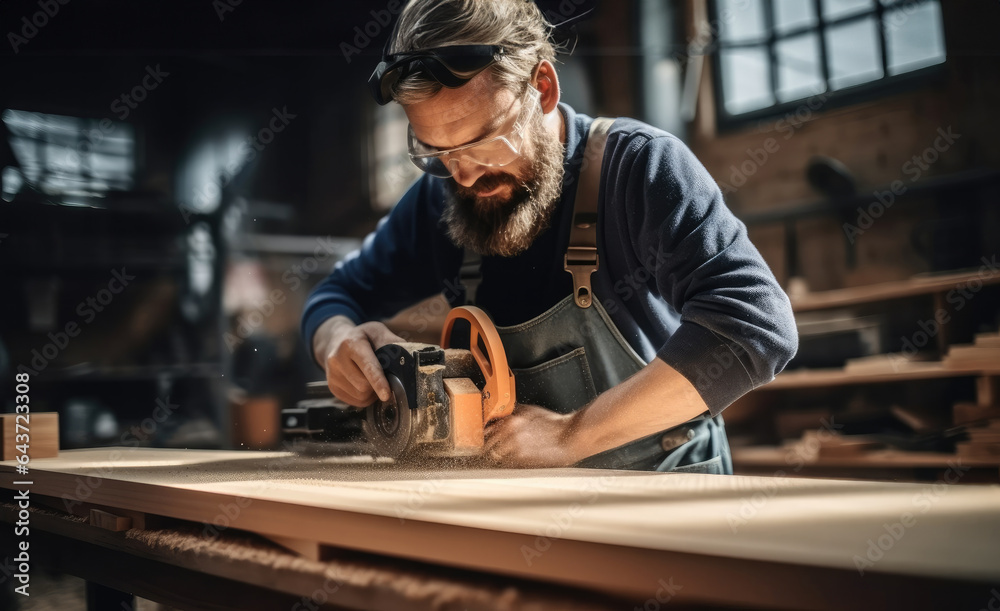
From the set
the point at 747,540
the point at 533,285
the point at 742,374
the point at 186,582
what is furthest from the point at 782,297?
the point at 186,582

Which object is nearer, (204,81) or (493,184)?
(493,184)

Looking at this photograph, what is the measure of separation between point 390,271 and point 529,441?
3.20 ft

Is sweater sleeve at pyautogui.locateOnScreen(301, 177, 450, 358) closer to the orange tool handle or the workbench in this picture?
the orange tool handle

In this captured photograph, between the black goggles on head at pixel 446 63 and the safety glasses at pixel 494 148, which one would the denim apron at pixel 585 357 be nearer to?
the safety glasses at pixel 494 148

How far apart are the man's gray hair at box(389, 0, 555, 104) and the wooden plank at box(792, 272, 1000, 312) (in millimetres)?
3432

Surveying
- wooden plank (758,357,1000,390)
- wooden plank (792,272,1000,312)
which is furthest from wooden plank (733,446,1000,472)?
wooden plank (792,272,1000,312)

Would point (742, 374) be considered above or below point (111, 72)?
below

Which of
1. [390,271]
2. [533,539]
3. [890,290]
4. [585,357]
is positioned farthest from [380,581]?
[890,290]

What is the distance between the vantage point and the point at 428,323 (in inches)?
185

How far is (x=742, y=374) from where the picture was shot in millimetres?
1436

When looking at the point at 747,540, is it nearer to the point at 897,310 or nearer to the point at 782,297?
the point at 782,297

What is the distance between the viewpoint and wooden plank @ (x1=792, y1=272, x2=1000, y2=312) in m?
4.09

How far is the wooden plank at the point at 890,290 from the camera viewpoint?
4090 millimetres

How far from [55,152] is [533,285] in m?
Result: 2.38
